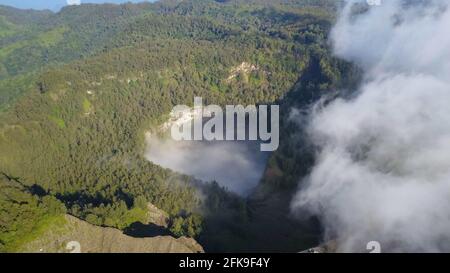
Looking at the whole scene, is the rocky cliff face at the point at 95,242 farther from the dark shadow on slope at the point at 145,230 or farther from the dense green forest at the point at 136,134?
the dark shadow on slope at the point at 145,230

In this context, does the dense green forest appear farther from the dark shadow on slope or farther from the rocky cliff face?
the rocky cliff face

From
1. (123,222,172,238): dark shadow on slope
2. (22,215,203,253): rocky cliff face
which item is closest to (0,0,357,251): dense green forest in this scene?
(123,222,172,238): dark shadow on slope

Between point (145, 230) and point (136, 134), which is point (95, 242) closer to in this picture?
point (145, 230)

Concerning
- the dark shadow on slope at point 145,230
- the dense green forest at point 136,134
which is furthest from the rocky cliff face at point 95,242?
the dark shadow on slope at point 145,230

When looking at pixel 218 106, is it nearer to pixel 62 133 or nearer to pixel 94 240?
pixel 62 133

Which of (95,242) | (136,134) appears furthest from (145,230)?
A: (136,134)
